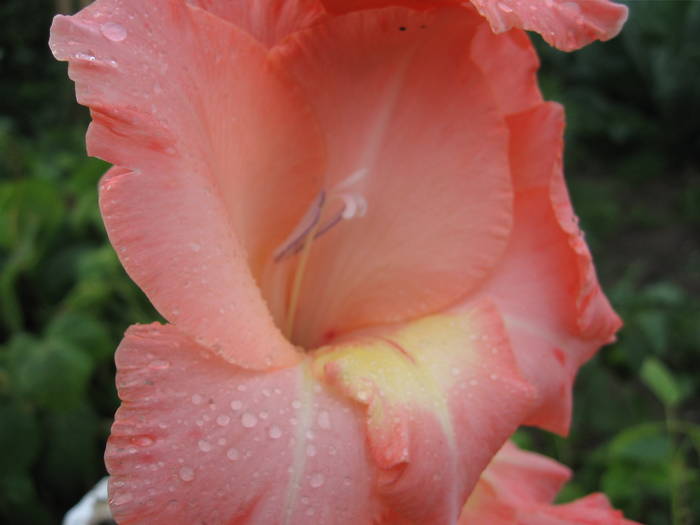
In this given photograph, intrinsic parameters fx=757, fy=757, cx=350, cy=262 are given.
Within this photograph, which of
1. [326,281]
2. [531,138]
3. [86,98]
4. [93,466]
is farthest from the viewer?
[93,466]

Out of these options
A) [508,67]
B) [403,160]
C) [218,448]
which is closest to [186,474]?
[218,448]

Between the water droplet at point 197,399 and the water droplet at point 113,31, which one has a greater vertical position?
the water droplet at point 113,31

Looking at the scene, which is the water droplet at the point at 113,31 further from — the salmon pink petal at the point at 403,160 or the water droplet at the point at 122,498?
the water droplet at the point at 122,498

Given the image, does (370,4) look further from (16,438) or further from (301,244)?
(16,438)

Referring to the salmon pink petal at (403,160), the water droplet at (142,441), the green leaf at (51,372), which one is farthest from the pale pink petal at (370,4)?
the green leaf at (51,372)

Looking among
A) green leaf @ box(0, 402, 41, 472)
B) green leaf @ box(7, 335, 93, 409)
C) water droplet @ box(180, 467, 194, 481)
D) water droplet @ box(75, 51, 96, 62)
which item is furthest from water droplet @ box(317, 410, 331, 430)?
green leaf @ box(0, 402, 41, 472)

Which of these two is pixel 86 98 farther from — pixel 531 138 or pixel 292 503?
pixel 531 138

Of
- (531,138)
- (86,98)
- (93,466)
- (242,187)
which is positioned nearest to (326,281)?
(242,187)

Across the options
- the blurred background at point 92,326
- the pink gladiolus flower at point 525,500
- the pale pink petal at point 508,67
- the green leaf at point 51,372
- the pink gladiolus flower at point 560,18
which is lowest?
the blurred background at point 92,326
